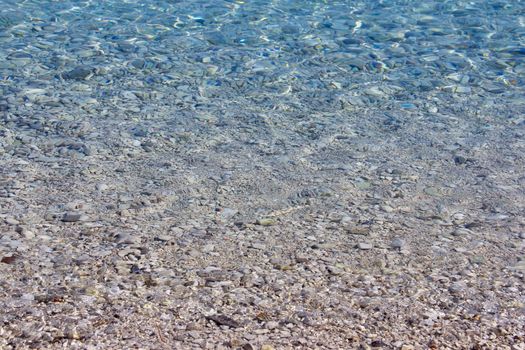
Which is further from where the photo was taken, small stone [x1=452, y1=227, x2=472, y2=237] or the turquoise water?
the turquoise water

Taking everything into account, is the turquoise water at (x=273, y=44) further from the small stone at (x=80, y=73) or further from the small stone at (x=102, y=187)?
the small stone at (x=102, y=187)

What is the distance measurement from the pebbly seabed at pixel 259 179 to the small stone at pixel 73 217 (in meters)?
0.01

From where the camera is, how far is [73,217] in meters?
4.41

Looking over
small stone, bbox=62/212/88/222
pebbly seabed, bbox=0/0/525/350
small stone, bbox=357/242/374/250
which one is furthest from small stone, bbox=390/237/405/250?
small stone, bbox=62/212/88/222

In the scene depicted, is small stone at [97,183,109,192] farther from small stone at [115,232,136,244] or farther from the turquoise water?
the turquoise water

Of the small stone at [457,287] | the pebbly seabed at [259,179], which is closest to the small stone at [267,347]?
the pebbly seabed at [259,179]

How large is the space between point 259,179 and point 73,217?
1275mm

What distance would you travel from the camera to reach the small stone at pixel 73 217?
14.4 ft

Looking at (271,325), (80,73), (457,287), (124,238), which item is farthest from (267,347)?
(80,73)

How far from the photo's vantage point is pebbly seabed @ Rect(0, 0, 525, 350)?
3496 mm

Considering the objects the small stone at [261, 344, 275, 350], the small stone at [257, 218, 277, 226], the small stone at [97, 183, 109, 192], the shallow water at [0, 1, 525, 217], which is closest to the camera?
the small stone at [261, 344, 275, 350]

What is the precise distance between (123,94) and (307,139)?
1665 millimetres

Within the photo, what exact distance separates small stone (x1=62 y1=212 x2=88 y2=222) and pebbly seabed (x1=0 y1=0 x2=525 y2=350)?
0.04 feet

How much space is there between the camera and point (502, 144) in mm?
5824
